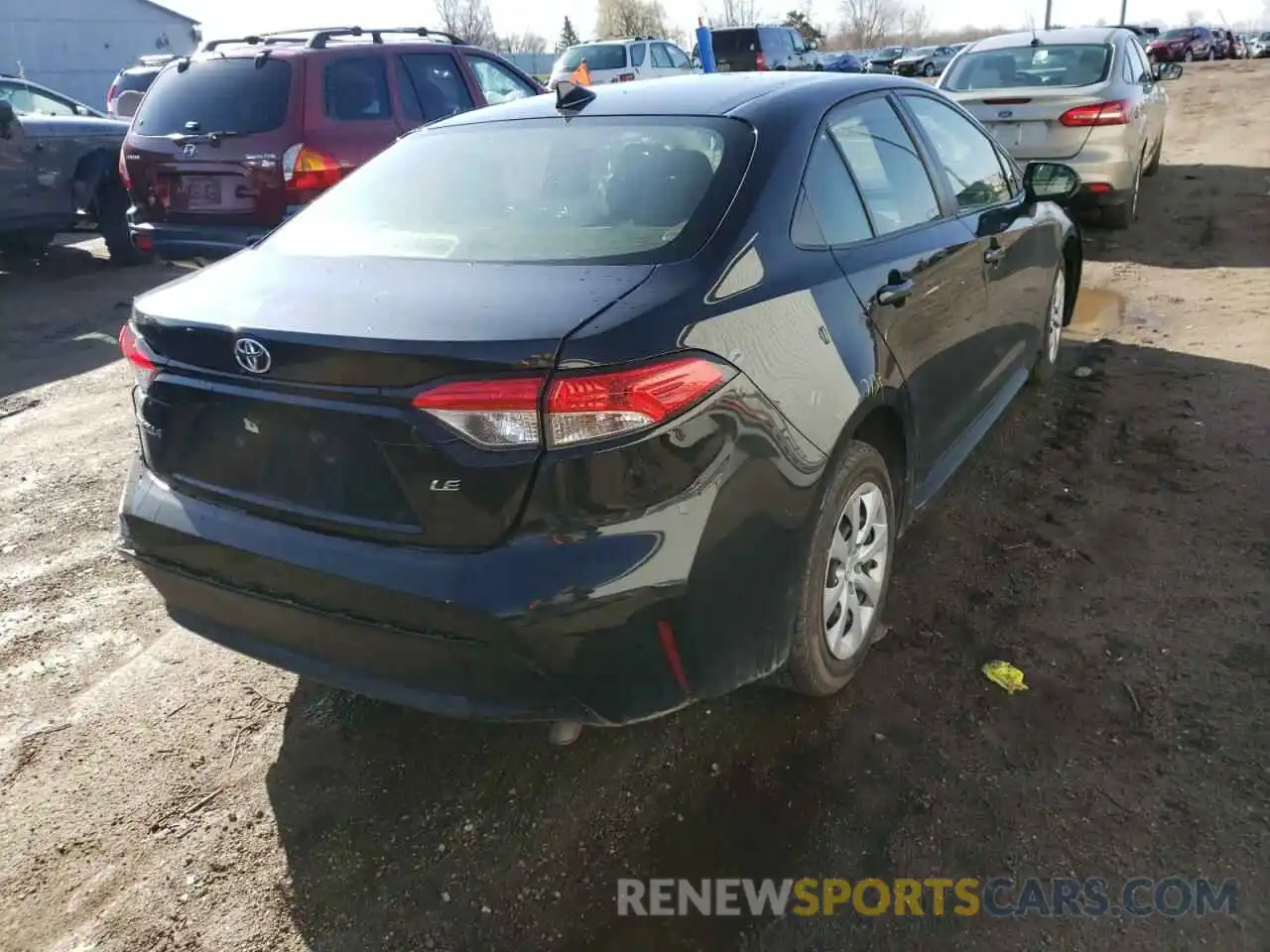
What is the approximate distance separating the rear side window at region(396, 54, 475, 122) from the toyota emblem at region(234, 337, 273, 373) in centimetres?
569

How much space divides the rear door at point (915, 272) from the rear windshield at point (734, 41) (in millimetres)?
20139

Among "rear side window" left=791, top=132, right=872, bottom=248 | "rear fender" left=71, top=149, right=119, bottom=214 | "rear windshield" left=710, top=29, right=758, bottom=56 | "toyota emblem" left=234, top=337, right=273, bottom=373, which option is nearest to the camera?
"toyota emblem" left=234, top=337, right=273, bottom=373

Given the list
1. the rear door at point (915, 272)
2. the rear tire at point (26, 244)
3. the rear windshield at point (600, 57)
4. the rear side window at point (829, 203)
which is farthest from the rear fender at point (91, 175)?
the rear windshield at point (600, 57)

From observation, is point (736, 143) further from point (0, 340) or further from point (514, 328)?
point (0, 340)

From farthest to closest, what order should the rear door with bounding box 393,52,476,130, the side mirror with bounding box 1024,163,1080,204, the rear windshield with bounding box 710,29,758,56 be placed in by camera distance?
the rear windshield with bounding box 710,29,758,56, the rear door with bounding box 393,52,476,130, the side mirror with bounding box 1024,163,1080,204

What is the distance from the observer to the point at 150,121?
7.19 metres

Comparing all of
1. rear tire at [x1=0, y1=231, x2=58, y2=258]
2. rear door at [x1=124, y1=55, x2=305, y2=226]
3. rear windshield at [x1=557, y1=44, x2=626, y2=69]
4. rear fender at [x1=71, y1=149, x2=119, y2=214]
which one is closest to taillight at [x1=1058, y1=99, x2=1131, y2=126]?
rear door at [x1=124, y1=55, x2=305, y2=226]

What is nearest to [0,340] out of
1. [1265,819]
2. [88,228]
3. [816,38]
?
[88,228]

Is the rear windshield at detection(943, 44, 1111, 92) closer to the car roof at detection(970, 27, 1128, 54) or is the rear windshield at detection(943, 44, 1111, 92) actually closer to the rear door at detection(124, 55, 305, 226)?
the car roof at detection(970, 27, 1128, 54)

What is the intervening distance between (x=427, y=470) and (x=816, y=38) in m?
68.9

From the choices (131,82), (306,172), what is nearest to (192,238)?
(306,172)

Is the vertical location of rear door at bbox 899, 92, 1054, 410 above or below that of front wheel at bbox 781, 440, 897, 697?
above

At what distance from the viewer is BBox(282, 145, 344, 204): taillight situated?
6621mm

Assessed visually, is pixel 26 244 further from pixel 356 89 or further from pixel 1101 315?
pixel 1101 315
